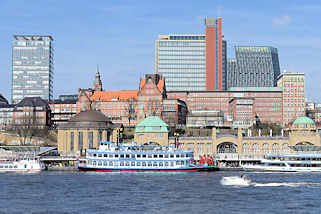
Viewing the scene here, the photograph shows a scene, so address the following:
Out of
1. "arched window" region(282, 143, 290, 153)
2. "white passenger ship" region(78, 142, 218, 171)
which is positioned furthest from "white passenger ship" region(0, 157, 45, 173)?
"arched window" region(282, 143, 290, 153)

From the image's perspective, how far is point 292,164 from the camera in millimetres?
132250

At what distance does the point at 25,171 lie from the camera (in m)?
137

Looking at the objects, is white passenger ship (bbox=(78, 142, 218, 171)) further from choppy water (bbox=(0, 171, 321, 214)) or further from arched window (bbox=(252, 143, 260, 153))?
arched window (bbox=(252, 143, 260, 153))

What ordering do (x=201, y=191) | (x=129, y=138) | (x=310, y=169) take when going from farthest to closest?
1. (x=129, y=138)
2. (x=310, y=169)
3. (x=201, y=191)

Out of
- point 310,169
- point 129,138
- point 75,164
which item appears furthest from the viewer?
point 129,138

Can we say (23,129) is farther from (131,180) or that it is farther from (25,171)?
(131,180)

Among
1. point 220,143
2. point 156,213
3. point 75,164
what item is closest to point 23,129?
point 75,164

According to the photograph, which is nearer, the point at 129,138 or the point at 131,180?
the point at 131,180

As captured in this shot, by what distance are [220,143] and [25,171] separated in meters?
56.9

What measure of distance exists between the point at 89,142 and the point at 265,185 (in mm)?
83173

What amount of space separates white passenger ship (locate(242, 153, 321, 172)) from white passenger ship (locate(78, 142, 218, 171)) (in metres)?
12.1

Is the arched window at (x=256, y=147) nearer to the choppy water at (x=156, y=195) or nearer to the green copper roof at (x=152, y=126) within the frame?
the green copper roof at (x=152, y=126)

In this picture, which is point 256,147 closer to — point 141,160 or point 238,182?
point 141,160

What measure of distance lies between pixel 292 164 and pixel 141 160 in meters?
36.3
